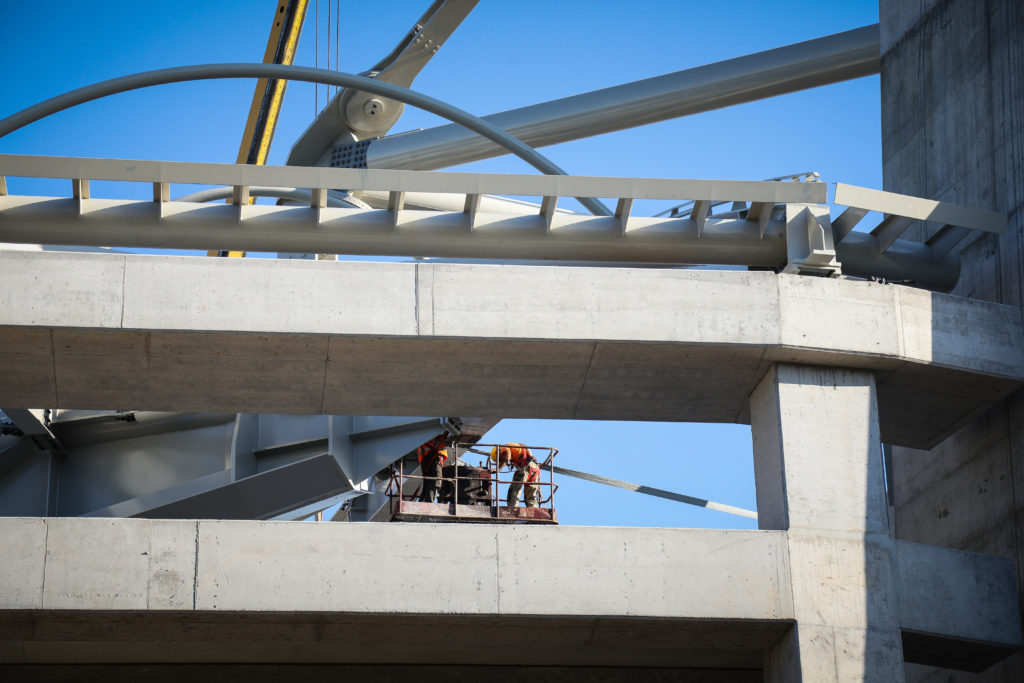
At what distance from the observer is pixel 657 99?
24.7 metres

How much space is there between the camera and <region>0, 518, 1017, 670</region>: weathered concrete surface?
12641 millimetres

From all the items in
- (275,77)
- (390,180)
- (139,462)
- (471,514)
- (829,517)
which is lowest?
(829,517)

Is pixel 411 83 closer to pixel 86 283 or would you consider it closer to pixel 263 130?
pixel 263 130

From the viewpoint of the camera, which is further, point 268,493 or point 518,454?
point 268,493

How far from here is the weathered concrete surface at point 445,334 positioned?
44.9ft

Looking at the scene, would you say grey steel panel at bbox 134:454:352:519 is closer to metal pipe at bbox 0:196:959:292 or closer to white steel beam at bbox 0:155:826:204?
metal pipe at bbox 0:196:959:292

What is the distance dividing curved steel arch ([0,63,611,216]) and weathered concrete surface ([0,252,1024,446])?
189 inches

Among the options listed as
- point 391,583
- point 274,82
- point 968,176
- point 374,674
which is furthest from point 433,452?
point 274,82

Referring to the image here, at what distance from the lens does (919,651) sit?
47.2 feet

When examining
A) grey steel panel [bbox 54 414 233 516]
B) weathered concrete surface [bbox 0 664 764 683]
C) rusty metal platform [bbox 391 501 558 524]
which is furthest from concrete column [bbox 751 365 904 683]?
grey steel panel [bbox 54 414 233 516]

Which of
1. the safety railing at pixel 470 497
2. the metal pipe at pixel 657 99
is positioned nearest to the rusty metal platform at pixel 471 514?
the safety railing at pixel 470 497

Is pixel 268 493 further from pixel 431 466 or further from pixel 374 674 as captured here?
pixel 374 674

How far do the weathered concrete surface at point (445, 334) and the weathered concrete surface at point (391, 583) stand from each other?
6.81 feet

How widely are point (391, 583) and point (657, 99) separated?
14247mm
